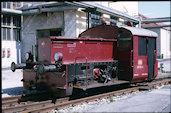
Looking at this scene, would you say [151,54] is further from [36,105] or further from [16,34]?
[16,34]

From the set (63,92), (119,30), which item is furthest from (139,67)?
(63,92)

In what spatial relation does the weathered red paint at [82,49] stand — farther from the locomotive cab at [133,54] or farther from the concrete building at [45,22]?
the concrete building at [45,22]

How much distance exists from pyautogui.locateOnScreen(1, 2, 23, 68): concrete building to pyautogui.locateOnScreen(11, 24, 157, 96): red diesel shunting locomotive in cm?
1207

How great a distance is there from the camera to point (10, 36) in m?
20.1

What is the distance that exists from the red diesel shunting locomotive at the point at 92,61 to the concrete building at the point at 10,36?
12.1 m

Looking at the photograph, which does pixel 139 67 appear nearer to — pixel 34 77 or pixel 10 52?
pixel 34 77

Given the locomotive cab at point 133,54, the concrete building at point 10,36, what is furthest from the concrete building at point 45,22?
the locomotive cab at point 133,54


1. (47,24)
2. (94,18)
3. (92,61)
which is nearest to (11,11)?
(47,24)

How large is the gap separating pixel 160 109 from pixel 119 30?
4.12 m

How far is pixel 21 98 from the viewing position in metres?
7.49

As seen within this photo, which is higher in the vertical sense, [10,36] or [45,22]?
[45,22]

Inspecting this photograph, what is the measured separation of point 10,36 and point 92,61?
14.3m

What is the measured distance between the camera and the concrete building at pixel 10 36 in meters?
19.2

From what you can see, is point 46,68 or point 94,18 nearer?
point 46,68
